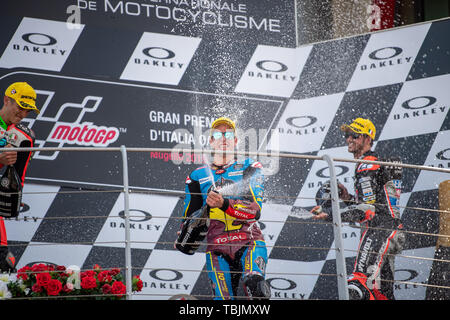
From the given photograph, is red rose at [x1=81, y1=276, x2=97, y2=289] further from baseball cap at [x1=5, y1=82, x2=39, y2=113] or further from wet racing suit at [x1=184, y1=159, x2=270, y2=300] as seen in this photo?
baseball cap at [x1=5, y1=82, x2=39, y2=113]

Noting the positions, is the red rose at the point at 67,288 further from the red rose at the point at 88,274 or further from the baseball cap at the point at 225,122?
the baseball cap at the point at 225,122

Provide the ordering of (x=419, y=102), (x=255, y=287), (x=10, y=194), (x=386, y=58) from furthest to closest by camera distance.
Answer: (x=386, y=58)
(x=419, y=102)
(x=10, y=194)
(x=255, y=287)

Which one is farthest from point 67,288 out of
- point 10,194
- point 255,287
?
point 255,287

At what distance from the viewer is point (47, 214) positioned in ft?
20.5

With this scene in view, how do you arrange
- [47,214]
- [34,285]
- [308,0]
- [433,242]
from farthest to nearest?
[308,0]
[433,242]
[47,214]
[34,285]

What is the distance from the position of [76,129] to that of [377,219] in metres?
2.25

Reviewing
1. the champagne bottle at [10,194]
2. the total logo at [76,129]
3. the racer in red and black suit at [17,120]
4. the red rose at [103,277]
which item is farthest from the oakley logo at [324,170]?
the red rose at [103,277]

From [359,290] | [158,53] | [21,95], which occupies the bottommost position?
[359,290]

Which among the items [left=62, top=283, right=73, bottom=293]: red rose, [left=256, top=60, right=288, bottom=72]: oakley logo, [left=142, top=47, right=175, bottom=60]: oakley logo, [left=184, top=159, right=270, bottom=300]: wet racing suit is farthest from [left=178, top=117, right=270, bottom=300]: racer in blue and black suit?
[left=256, top=60, right=288, bottom=72]: oakley logo

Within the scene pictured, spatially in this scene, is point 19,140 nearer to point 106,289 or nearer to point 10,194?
point 10,194

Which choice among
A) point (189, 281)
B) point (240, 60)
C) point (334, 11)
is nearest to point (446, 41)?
point (334, 11)

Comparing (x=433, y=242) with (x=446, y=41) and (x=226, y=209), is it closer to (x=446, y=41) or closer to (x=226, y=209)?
(x=446, y=41)

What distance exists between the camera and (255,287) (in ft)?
15.7

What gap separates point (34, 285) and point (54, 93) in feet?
7.34
